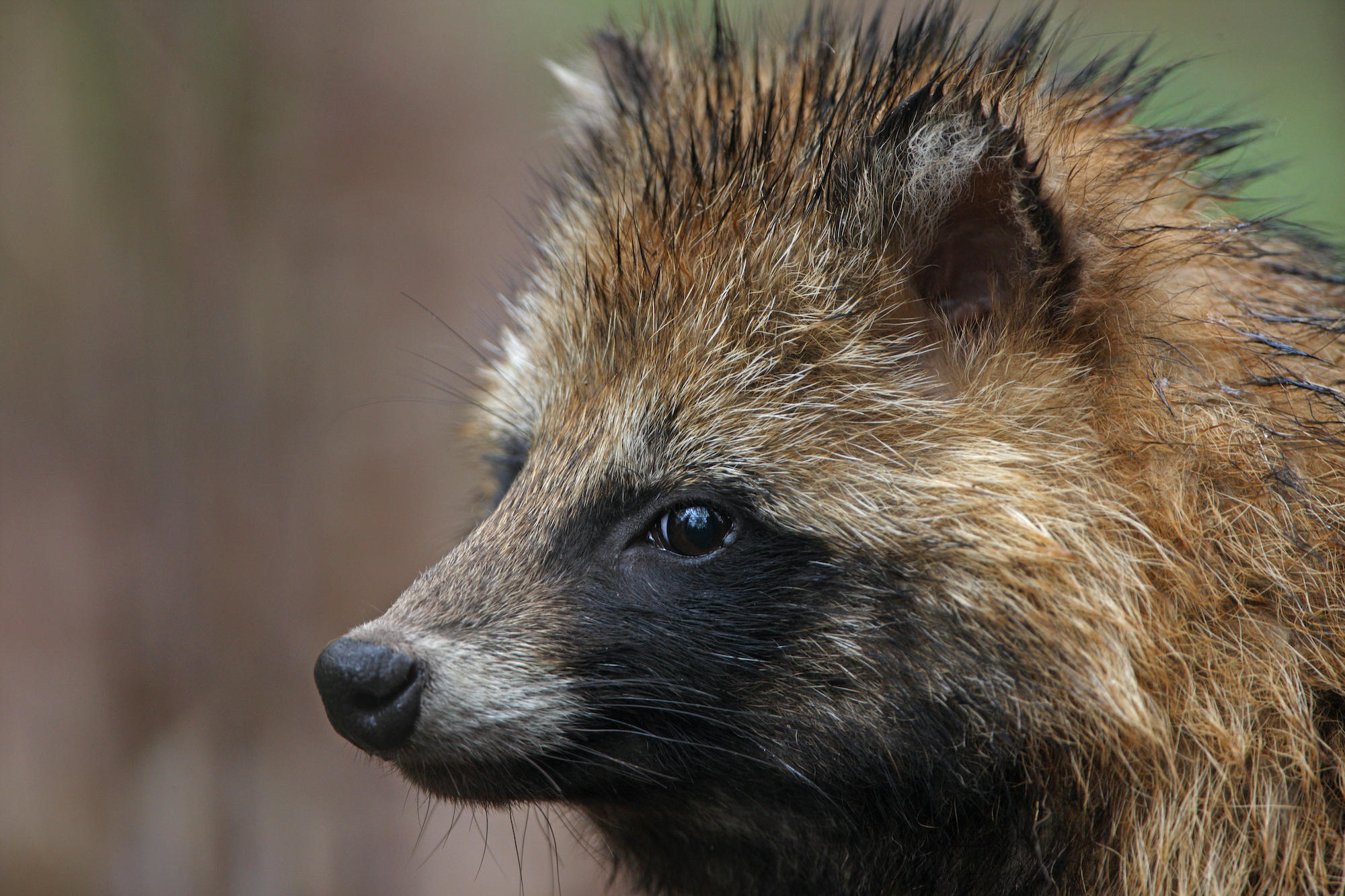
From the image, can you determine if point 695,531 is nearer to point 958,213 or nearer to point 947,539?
point 947,539

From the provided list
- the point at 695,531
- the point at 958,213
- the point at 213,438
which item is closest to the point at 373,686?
the point at 695,531

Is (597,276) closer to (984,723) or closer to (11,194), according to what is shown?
(984,723)

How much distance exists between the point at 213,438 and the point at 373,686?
11.4 feet

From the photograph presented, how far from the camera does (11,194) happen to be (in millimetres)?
5066

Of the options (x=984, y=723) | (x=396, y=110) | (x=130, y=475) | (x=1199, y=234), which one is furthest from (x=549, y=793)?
(x=396, y=110)

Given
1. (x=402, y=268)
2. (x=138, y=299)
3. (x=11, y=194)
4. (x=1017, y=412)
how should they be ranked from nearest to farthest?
(x=1017, y=412) < (x=11, y=194) < (x=138, y=299) < (x=402, y=268)

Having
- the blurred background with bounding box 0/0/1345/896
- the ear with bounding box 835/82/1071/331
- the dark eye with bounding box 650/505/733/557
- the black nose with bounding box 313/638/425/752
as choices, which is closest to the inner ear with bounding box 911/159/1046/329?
the ear with bounding box 835/82/1071/331

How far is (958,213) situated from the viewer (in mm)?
3051

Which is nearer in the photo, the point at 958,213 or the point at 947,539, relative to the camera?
the point at 947,539

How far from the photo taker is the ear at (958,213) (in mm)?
2836

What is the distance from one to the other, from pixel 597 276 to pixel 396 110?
412 centimetres

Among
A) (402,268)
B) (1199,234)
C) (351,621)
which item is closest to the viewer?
(1199,234)

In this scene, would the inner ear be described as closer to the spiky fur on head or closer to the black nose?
the spiky fur on head

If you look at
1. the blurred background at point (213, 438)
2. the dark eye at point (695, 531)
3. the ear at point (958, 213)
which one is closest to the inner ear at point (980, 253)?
the ear at point (958, 213)
